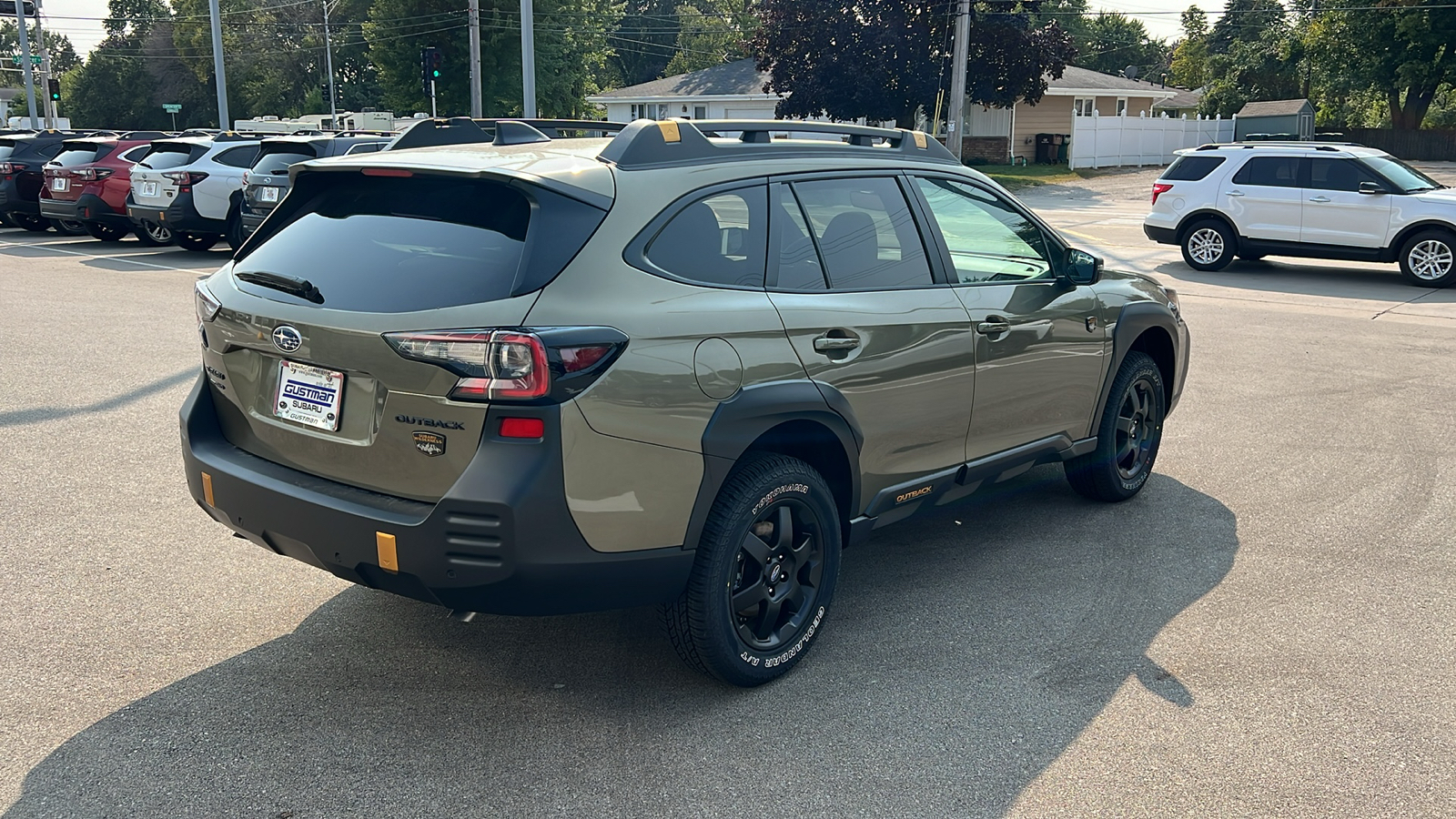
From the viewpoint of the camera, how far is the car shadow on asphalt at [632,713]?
331 centimetres

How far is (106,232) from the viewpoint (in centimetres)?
1992

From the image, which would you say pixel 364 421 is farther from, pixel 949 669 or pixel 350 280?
pixel 949 669

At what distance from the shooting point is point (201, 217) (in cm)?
1647

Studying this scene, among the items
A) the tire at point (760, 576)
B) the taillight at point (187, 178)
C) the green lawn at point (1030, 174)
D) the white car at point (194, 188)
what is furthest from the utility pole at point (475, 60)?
the tire at point (760, 576)

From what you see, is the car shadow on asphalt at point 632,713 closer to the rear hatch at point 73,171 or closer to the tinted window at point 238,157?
the tinted window at point 238,157

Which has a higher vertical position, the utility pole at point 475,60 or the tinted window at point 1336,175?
the utility pole at point 475,60

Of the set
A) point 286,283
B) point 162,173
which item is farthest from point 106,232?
point 286,283

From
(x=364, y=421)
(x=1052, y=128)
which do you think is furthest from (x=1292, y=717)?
(x=1052, y=128)

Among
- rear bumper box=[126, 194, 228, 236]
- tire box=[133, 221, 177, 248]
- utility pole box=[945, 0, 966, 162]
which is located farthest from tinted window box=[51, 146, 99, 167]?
utility pole box=[945, 0, 966, 162]

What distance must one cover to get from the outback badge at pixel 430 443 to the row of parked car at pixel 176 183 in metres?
11.9

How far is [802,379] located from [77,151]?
1877 cm

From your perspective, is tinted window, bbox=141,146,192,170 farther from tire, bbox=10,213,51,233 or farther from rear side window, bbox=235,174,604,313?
rear side window, bbox=235,174,604,313

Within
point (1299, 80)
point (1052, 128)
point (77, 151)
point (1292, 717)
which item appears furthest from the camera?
point (1299, 80)

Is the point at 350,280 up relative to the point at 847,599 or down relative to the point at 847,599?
up
